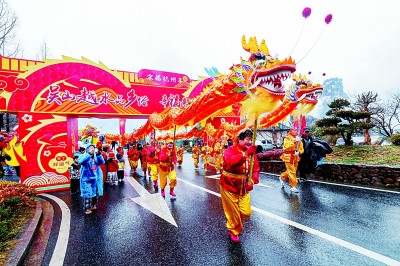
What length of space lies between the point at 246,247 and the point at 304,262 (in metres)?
0.81

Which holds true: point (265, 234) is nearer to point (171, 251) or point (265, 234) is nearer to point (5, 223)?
point (171, 251)

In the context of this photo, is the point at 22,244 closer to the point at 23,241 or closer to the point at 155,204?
the point at 23,241

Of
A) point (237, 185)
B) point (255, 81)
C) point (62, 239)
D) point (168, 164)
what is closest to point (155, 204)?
point (168, 164)

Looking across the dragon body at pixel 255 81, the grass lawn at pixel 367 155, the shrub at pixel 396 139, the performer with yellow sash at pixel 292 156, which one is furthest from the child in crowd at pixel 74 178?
the shrub at pixel 396 139

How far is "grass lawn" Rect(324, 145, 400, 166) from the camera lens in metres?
8.88

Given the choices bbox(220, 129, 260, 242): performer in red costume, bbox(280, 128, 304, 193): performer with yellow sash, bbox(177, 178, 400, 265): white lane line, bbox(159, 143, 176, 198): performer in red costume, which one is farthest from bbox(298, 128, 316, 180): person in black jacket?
bbox(220, 129, 260, 242): performer in red costume

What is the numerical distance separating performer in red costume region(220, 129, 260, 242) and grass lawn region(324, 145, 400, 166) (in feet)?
26.1

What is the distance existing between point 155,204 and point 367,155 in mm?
9628

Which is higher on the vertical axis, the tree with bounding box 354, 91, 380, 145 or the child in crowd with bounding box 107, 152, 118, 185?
the tree with bounding box 354, 91, 380, 145

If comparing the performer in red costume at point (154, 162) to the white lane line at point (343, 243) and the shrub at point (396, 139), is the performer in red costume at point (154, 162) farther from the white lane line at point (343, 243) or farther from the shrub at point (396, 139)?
the shrub at point (396, 139)

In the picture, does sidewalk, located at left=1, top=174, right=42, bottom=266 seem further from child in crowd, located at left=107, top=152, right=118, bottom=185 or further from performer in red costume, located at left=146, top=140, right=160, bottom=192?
child in crowd, located at left=107, top=152, right=118, bottom=185

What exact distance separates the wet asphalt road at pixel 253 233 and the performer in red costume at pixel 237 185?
1.12 feet

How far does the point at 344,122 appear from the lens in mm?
12508

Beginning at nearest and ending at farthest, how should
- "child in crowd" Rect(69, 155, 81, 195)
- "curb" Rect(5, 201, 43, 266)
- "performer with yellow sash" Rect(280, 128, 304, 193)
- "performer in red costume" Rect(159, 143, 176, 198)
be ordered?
"curb" Rect(5, 201, 43, 266), "performer in red costume" Rect(159, 143, 176, 198), "performer with yellow sash" Rect(280, 128, 304, 193), "child in crowd" Rect(69, 155, 81, 195)
